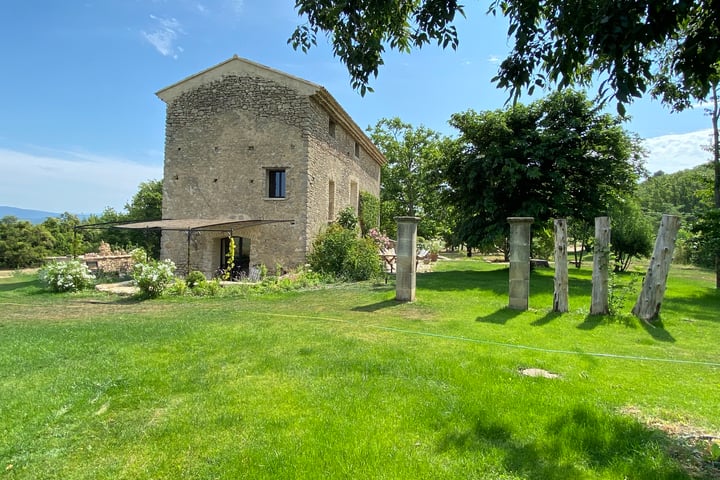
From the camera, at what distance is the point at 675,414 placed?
3404 mm

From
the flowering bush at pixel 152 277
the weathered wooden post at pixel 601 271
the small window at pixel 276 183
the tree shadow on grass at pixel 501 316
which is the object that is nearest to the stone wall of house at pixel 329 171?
the small window at pixel 276 183

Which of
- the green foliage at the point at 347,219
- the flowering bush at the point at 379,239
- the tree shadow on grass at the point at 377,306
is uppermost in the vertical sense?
the green foliage at the point at 347,219

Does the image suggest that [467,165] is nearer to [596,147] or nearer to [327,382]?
[596,147]

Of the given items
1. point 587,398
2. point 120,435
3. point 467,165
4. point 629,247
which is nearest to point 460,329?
point 587,398

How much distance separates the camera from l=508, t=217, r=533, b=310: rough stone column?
8367 millimetres

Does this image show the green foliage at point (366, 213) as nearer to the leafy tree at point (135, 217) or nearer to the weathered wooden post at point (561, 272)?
the weathered wooden post at point (561, 272)

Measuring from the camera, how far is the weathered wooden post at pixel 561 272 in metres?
8.10

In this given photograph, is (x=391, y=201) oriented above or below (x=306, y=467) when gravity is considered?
above

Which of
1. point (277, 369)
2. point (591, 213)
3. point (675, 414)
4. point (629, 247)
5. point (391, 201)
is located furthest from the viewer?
point (391, 201)

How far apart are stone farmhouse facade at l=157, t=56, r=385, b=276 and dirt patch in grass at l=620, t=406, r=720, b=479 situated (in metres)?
12.1

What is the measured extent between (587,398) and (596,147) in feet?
48.7

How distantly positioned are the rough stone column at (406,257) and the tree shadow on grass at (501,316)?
76.4 inches

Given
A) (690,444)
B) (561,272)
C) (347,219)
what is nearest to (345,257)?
(347,219)

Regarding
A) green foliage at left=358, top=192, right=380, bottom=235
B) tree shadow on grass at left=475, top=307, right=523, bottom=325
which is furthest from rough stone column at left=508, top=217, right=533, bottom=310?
green foliage at left=358, top=192, right=380, bottom=235
